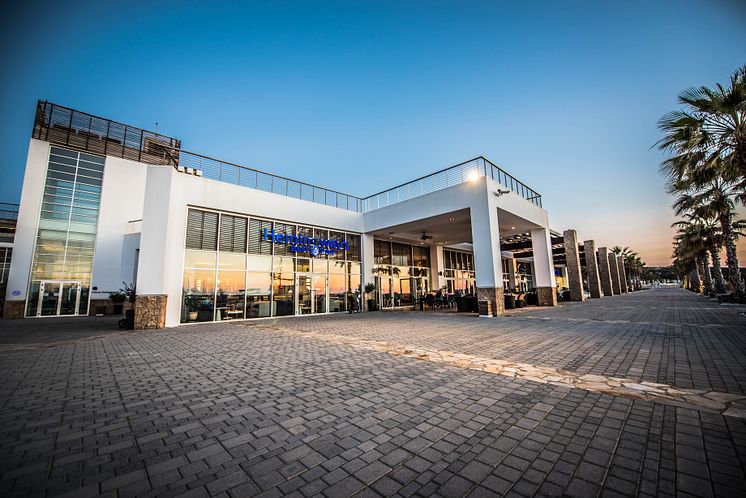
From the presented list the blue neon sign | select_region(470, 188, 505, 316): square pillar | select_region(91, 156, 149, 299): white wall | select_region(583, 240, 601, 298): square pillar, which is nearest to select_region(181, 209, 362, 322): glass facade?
the blue neon sign

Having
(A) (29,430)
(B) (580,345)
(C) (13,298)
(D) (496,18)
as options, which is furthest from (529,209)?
(C) (13,298)

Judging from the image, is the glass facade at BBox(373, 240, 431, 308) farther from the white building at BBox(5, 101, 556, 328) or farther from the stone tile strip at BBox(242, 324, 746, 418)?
the stone tile strip at BBox(242, 324, 746, 418)

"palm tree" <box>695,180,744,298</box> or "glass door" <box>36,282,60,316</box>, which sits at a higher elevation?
"palm tree" <box>695,180,744,298</box>

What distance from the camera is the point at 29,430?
8.52ft

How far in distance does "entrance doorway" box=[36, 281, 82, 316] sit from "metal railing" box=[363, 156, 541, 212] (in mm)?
19295

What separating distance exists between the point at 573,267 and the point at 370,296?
57.1 ft

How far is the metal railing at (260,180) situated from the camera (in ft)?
42.8

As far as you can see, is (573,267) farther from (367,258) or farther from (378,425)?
(378,425)

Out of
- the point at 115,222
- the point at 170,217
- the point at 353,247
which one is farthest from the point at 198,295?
the point at 115,222

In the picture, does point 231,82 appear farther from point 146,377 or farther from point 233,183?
point 146,377

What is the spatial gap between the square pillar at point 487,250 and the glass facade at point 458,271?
1073cm

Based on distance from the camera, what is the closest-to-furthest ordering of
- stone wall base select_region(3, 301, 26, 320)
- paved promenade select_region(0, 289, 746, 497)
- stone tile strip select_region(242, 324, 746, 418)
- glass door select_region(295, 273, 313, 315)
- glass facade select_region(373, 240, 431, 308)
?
paved promenade select_region(0, 289, 746, 497)
stone tile strip select_region(242, 324, 746, 418)
glass door select_region(295, 273, 313, 315)
stone wall base select_region(3, 301, 26, 320)
glass facade select_region(373, 240, 431, 308)

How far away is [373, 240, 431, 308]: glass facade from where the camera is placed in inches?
757

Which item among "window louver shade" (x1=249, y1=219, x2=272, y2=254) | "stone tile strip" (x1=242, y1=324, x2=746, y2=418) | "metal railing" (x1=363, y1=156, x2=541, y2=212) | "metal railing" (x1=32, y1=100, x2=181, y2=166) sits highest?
"metal railing" (x1=32, y1=100, x2=181, y2=166)
